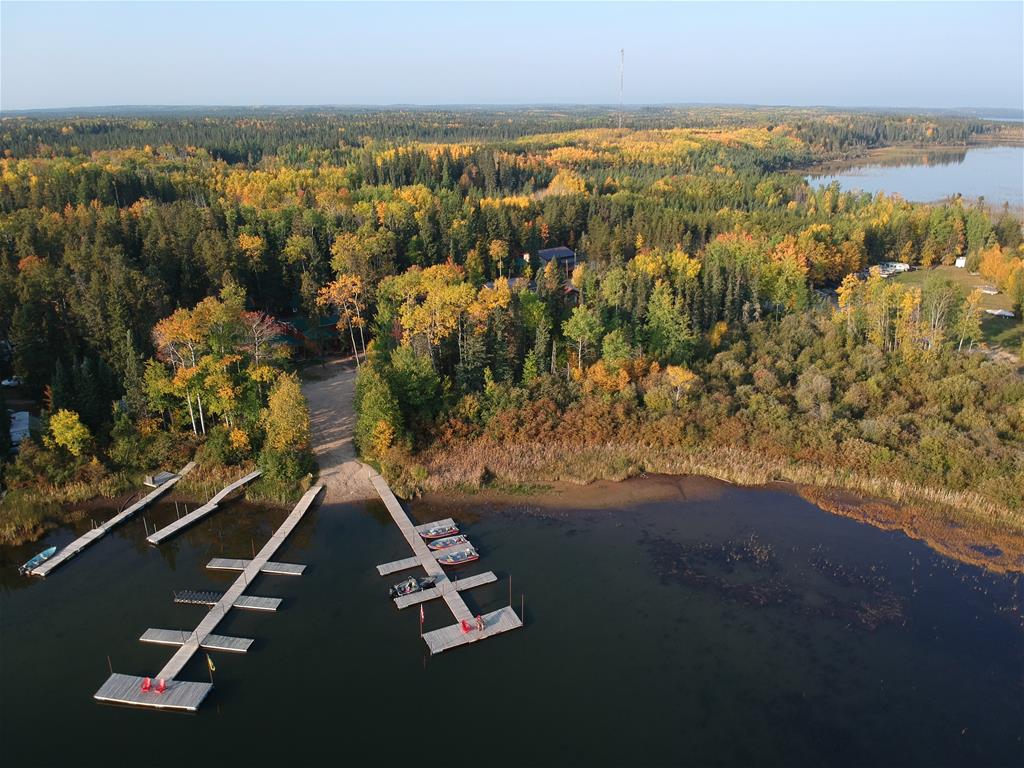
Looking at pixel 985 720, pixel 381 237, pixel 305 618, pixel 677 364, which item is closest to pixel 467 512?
pixel 305 618

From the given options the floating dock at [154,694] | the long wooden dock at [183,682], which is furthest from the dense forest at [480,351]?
the floating dock at [154,694]

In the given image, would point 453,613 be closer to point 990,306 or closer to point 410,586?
point 410,586

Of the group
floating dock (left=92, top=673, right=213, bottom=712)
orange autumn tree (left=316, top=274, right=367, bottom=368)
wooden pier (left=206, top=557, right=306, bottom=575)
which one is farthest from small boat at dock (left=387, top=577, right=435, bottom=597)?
orange autumn tree (left=316, top=274, right=367, bottom=368)

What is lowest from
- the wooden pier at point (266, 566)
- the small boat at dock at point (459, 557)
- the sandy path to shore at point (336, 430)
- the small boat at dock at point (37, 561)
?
the wooden pier at point (266, 566)

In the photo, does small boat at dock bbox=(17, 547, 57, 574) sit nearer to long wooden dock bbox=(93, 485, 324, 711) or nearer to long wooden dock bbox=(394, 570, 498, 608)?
long wooden dock bbox=(93, 485, 324, 711)

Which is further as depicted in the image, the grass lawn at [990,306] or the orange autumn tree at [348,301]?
the grass lawn at [990,306]

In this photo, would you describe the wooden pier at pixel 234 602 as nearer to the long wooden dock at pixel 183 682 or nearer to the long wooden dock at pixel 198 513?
the long wooden dock at pixel 183 682
